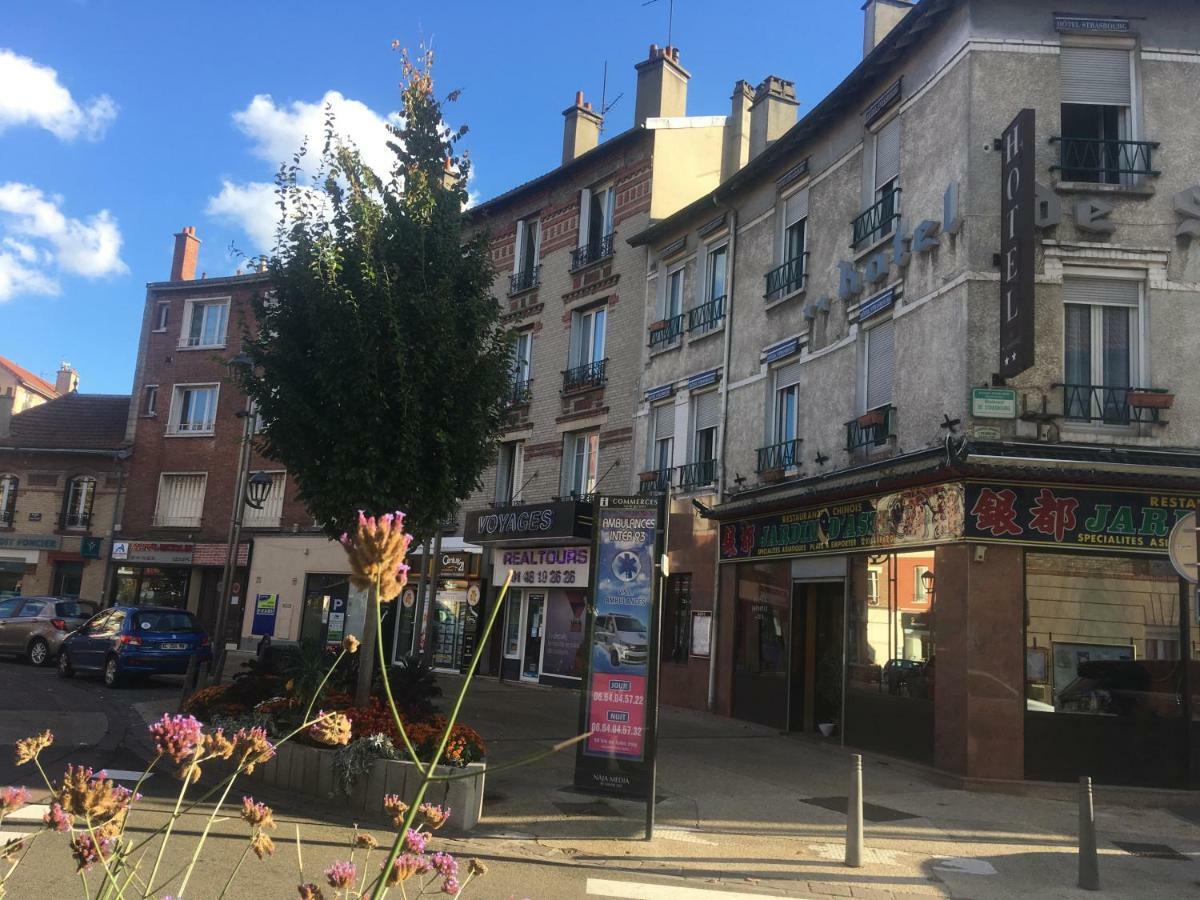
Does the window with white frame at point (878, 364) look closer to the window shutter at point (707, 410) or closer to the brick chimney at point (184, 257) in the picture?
the window shutter at point (707, 410)

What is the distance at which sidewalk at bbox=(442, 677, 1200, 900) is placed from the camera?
7.41 metres

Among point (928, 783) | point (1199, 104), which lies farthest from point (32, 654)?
point (1199, 104)

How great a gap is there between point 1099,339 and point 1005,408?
1.74 metres

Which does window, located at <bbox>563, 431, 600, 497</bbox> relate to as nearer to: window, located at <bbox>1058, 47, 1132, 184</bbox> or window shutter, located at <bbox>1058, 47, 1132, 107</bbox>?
window, located at <bbox>1058, 47, 1132, 184</bbox>

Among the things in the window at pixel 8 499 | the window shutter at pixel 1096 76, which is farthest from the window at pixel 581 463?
the window at pixel 8 499

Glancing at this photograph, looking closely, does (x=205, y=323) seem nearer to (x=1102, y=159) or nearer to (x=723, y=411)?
(x=723, y=411)

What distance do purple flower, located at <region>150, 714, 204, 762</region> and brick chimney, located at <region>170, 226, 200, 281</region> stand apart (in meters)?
38.0

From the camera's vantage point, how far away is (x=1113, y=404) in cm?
1195

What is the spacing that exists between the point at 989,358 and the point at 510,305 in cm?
1582

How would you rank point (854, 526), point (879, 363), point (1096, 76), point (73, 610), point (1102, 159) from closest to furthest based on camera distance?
point (1102, 159) < point (1096, 76) < point (854, 526) < point (879, 363) < point (73, 610)

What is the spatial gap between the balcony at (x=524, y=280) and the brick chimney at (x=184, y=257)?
1710 centimetres

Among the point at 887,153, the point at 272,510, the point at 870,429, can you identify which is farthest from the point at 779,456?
the point at 272,510

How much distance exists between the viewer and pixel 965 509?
11.7 metres

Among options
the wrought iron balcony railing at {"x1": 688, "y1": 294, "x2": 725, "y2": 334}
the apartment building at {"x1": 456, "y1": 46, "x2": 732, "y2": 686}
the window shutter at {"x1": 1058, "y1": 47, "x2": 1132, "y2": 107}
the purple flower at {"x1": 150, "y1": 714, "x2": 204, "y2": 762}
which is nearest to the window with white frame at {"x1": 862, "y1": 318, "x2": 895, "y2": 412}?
the window shutter at {"x1": 1058, "y1": 47, "x2": 1132, "y2": 107}
